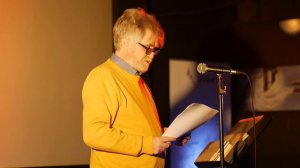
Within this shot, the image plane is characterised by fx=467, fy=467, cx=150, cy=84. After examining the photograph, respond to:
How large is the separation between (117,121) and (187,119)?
349 millimetres

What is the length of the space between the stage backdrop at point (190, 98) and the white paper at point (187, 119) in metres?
2.32

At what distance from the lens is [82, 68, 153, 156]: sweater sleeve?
221cm

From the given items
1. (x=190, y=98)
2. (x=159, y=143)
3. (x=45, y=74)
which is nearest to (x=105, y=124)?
(x=159, y=143)

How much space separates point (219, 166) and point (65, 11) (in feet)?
6.82

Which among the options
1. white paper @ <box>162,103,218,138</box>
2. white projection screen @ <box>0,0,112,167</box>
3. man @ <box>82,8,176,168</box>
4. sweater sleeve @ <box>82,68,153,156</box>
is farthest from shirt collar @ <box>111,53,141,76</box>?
white projection screen @ <box>0,0,112,167</box>

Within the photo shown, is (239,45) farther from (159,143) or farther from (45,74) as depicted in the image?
(159,143)

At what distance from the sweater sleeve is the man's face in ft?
0.69

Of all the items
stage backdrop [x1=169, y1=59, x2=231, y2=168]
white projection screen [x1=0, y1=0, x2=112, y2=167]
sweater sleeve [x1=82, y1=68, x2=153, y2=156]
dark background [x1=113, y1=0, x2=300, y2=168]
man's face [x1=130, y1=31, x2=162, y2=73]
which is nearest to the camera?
sweater sleeve [x1=82, y1=68, x2=153, y2=156]

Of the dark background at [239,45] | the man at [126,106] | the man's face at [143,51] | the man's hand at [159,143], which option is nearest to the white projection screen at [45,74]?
the dark background at [239,45]

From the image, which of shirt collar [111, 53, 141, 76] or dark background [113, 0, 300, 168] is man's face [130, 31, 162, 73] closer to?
shirt collar [111, 53, 141, 76]

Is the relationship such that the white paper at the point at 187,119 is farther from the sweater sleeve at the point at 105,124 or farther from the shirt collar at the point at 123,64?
the shirt collar at the point at 123,64

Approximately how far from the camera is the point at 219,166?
254 cm

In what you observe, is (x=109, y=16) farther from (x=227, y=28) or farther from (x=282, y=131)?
(x=282, y=131)

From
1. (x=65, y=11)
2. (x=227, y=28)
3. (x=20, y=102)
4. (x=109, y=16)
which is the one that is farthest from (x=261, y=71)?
(x=20, y=102)
